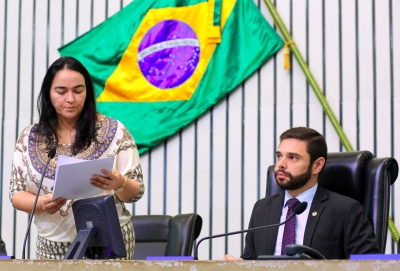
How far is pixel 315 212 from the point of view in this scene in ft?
9.32

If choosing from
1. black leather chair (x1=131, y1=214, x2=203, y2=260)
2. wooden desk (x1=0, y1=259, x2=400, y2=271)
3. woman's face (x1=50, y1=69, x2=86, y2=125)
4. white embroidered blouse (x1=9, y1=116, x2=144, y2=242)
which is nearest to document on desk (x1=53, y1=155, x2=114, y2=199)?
white embroidered blouse (x1=9, y1=116, x2=144, y2=242)

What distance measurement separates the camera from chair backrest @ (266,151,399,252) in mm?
2762

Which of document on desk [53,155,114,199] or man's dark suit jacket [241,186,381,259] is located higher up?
document on desk [53,155,114,199]

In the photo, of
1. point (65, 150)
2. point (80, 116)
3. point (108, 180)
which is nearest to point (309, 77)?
point (80, 116)

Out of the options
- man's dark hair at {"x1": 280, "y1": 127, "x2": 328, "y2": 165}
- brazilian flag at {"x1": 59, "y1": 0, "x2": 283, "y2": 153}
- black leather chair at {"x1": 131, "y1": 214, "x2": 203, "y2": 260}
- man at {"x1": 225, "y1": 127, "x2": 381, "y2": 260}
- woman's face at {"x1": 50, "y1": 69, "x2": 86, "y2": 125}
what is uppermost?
brazilian flag at {"x1": 59, "y1": 0, "x2": 283, "y2": 153}

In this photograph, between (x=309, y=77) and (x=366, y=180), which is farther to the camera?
(x=309, y=77)

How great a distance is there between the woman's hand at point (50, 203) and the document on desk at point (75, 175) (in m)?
0.06

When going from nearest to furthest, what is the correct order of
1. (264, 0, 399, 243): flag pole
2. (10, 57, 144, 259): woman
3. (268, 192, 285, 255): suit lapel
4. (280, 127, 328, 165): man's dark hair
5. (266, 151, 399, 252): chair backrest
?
(10, 57, 144, 259): woman < (266, 151, 399, 252): chair backrest < (268, 192, 285, 255): suit lapel < (280, 127, 328, 165): man's dark hair < (264, 0, 399, 243): flag pole

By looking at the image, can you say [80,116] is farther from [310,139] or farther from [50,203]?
[310,139]

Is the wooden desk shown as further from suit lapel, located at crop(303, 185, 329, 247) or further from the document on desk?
suit lapel, located at crop(303, 185, 329, 247)

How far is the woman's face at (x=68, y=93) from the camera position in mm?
2672

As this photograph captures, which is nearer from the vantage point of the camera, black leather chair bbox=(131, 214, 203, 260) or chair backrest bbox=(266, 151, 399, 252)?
chair backrest bbox=(266, 151, 399, 252)

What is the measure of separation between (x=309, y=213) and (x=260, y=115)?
167cm

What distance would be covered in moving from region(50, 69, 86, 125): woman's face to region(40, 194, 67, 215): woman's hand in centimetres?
41
